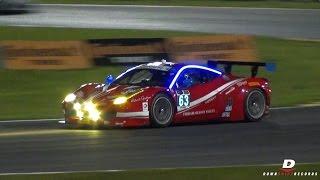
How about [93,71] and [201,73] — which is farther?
[93,71]

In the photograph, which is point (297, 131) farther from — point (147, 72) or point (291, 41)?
point (291, 41)

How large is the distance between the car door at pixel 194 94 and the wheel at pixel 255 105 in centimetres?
66

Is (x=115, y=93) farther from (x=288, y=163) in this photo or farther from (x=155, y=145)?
(x=288, y=163)

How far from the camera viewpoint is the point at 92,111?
13.5 metres

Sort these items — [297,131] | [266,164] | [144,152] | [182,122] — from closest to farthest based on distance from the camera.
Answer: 1. [266,164]
2. [144,152]
3. [297,131]
4. [182,122]

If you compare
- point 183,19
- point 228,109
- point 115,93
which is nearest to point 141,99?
point 115,93

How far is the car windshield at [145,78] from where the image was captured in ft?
46.7

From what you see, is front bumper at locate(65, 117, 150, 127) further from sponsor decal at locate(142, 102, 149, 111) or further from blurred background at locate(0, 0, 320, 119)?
Result: blurred background at locate(0, 0, 320, 119)

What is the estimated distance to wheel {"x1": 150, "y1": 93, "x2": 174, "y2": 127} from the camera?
13.7 metres

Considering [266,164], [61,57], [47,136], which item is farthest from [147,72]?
[61,57]

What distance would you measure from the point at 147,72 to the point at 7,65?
7127 mm

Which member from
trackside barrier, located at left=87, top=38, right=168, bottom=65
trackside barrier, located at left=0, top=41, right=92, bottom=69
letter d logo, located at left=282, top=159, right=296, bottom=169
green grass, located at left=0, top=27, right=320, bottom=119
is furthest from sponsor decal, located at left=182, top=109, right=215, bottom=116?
trackside barrier, located at left=0, top=41, right=92, bottom=69

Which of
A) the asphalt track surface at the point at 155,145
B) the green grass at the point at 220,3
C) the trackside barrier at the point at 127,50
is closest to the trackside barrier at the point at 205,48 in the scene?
the trackside barrier at the point at 127,50

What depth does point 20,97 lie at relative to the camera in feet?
62.1
